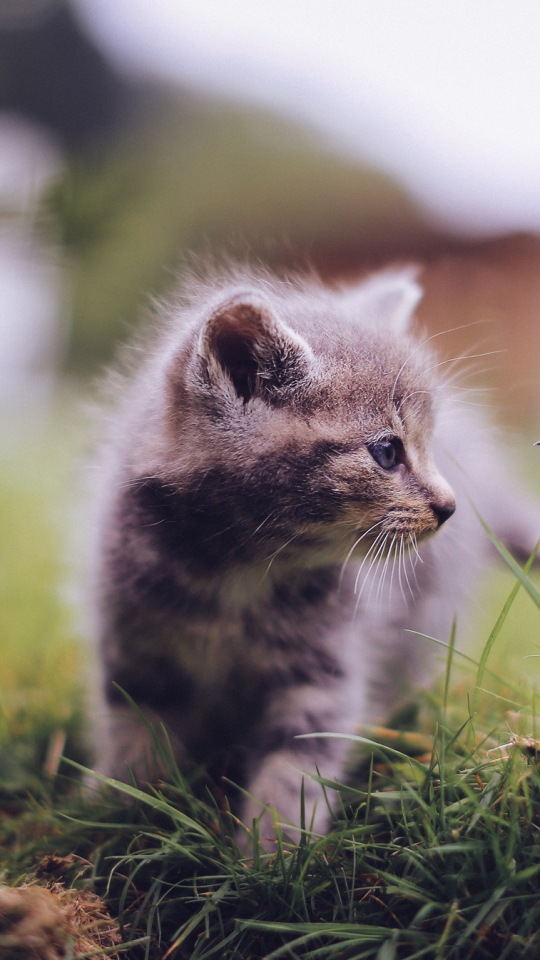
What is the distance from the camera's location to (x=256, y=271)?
1410 mm

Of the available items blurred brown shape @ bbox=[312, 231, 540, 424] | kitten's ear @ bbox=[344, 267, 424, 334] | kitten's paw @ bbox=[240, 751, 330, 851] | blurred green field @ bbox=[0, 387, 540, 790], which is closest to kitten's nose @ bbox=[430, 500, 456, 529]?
blurred green field @ bbox=[0, 387, 540, 790]

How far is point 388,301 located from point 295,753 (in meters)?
1.07

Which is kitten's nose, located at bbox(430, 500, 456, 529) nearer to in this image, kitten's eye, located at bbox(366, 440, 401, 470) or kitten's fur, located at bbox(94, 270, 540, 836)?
kitten's fur, located at bbox(94, 270, 540, 836)

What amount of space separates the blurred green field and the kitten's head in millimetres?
337

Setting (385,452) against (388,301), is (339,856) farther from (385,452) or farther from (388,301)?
(388,301)

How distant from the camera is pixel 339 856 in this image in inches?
40.8

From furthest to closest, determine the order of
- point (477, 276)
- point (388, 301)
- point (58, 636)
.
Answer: point (477, 276) < point (58, 636) < point (388, 301)

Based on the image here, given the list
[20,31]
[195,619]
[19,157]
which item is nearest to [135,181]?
[19,157]

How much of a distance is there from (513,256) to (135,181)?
384 cm

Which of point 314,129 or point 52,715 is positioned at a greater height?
point 314,129

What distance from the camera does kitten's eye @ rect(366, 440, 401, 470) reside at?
1.15 meters

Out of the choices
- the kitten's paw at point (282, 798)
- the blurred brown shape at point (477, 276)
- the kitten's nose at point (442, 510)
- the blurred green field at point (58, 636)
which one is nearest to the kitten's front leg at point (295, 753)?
the kitten's paw at point (282, 798)

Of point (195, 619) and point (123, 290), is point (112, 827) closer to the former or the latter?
point (195, 619)

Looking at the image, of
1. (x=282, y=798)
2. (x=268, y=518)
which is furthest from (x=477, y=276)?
(x=282, y=798)
